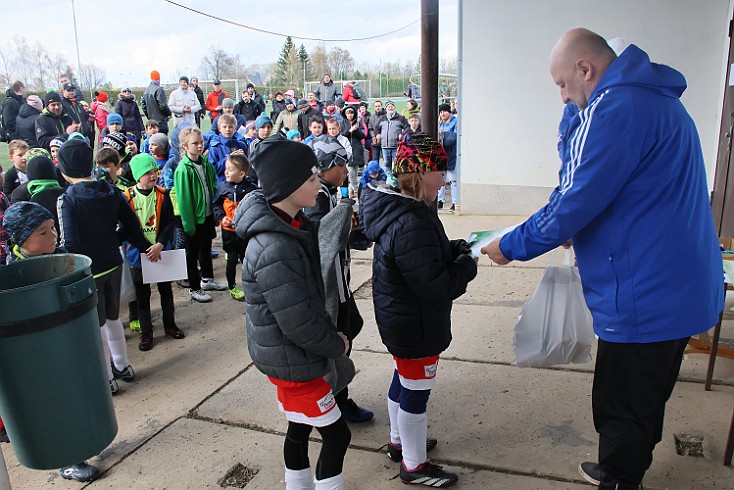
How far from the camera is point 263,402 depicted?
12.7 ft

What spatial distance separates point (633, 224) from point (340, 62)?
137 ft

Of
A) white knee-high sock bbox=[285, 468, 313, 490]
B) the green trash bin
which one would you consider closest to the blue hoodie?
white knee-high sock bbox=[285, 468, 313, 490]

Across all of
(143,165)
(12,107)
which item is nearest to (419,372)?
(143,165)

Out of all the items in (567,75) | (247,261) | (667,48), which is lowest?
(247,261)

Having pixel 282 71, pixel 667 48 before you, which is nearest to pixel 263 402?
pixel 667 48

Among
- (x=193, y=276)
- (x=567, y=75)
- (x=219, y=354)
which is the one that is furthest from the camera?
(x=193, y=276)

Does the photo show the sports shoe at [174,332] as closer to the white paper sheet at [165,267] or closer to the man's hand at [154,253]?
the white paper sheet at [165,267]

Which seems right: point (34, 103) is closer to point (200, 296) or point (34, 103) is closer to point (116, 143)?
point (116, 143)

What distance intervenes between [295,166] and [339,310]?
102 cm

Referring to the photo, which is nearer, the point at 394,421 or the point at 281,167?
the point at 281,167

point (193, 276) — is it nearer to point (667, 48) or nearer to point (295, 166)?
point (295, 166)

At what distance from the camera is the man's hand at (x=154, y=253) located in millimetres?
4637

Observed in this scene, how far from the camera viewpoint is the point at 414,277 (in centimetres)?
260

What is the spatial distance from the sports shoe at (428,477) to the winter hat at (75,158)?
298 centimetres
